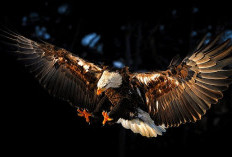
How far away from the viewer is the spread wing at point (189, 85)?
8.39ft

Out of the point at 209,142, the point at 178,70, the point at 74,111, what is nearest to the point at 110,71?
the point at 178,70

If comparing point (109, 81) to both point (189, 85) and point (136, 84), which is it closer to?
point (136, 84)

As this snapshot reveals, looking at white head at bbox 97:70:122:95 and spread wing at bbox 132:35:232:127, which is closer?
spread wing at bbox 132:35:232:127

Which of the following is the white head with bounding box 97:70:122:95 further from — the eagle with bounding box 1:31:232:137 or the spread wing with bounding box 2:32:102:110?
the spread wing with bounding box 2:32:102:110

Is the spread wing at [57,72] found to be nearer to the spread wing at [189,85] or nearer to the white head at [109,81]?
the white head at [109,81]

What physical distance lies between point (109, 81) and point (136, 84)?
37 cm

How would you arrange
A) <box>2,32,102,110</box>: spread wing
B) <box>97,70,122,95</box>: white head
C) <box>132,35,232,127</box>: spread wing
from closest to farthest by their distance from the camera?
<box>132,35,232,127</box>: spread wing < <box>97,70,122,95</box>: white head < <box>2,32,102,110</box>: spread wing

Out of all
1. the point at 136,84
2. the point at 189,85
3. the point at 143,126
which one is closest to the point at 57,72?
the point at 136,84

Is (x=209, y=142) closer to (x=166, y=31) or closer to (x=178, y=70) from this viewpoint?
(x=166, y=31)

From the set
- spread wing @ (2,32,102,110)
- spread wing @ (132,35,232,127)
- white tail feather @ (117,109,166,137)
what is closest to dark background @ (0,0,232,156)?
spread wing @ (2,32,102,110)

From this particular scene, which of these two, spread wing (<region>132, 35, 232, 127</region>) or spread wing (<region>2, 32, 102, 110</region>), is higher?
spread wing (<region>2, 32, 102, 110</region>)

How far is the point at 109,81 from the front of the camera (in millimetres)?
3098

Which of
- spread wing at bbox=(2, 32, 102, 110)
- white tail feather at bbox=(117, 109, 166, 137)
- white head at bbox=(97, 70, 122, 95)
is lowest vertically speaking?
white tail feather at bbox=(117, 109, 166, 137)

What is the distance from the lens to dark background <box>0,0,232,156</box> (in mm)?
5012
